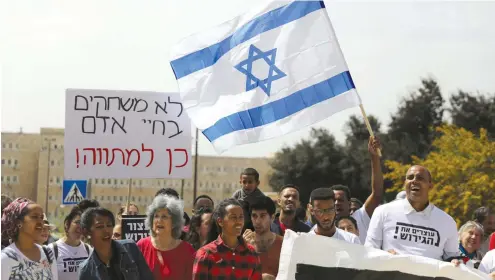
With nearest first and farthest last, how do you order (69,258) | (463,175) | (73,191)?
(69,258) < (73,191) < (463,175)

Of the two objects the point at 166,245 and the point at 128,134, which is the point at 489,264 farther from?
the point at 128,134

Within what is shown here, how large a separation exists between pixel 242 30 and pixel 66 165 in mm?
2675

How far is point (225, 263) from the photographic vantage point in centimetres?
748

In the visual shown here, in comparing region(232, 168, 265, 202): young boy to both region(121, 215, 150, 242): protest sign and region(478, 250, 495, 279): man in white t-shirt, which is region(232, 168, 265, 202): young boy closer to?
region(121, 215, 150, 242): protest sign

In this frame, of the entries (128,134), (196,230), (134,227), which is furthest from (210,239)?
(128,134)

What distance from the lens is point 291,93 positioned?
9461mm

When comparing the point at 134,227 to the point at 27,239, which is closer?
the point at 27,239

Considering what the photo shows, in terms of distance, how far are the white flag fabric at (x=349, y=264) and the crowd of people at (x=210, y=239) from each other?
161 millimetres

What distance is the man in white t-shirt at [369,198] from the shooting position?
874 cm

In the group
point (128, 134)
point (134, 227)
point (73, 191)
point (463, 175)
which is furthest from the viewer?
point (463, 175)

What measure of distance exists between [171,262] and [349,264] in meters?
1.99

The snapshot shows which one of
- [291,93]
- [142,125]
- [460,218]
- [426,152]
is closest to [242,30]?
[291,93]

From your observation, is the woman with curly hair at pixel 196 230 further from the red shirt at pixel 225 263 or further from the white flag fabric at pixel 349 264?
the white flag fabric at pixel 349 264

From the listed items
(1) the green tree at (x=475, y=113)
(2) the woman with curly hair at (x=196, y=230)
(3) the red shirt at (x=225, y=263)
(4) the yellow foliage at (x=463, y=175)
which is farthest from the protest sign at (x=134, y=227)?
(1) the green tree at (x=475, y=113)
